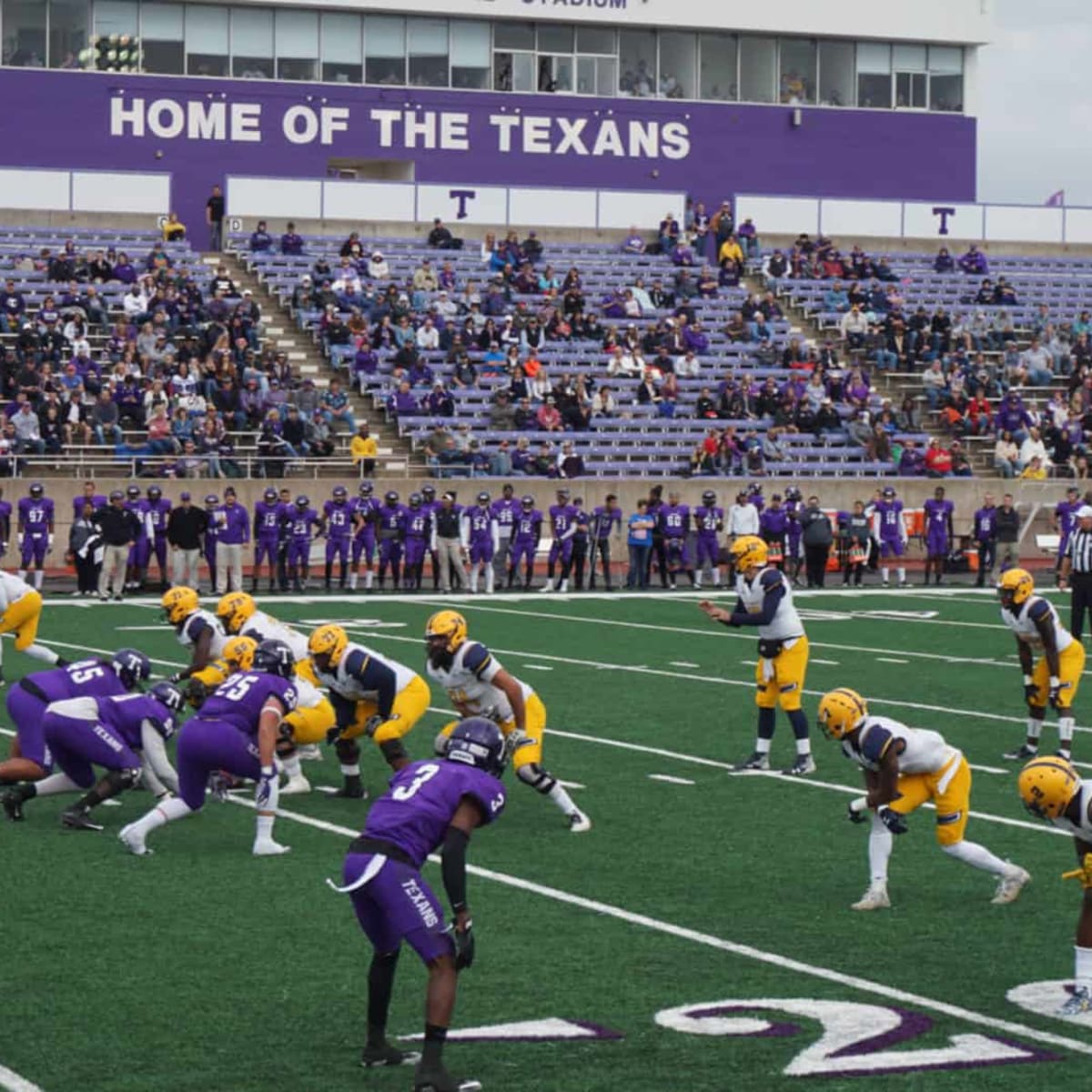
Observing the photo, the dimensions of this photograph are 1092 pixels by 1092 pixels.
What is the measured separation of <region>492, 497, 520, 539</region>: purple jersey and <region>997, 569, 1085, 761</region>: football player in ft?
50.4

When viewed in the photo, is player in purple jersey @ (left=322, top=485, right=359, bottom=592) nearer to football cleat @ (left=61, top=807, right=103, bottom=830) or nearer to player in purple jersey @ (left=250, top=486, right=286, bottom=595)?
player in purple jersey @ (left=250, top=486, right=286, bottom=595)

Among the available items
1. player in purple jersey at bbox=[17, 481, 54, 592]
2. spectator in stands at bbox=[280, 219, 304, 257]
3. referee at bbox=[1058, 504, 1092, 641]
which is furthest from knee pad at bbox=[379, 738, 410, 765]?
spectator in stands at bbox=[280, 219, 304, 257]

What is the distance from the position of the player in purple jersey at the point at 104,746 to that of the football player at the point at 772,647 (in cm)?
383

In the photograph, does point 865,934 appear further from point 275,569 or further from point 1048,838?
point 275,569

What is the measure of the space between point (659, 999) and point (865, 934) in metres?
1.53

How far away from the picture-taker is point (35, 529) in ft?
96.2

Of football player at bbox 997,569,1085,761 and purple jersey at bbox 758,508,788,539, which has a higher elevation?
purple jersey at bbox 758,508,788,539

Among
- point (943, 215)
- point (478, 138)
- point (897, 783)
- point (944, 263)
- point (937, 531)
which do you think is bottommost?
point (897, 783)

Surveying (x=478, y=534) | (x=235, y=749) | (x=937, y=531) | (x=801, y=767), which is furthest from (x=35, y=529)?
(x=235, y=749)

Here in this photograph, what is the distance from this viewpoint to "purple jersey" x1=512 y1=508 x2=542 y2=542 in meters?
30.7

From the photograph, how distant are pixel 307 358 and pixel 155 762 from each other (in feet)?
80.3

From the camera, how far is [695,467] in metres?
34.7

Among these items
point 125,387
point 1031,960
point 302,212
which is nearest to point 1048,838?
point 1031,960

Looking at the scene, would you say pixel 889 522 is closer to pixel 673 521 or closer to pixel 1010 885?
pixel 673 521
